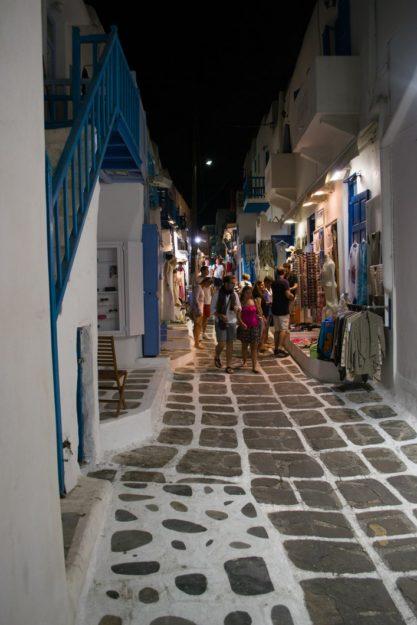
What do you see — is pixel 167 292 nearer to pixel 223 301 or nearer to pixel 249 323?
pixel 223 301

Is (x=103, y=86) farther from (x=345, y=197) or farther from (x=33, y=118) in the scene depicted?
(x=345, y=197)

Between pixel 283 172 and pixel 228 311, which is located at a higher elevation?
pixel 283 172

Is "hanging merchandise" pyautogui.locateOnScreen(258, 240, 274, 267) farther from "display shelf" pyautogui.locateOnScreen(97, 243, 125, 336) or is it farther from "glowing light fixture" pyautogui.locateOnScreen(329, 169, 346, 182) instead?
"display shelf" pyautogui.locateOnScreen(97, 243, 125, 336)

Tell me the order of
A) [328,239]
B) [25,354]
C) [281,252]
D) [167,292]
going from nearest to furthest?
[25,354] < [328,239] < [167,292] < [281,252]

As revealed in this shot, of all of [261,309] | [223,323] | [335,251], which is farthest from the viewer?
[261,309]

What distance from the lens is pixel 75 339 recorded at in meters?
4.80

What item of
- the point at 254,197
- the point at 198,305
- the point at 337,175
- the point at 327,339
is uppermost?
the point at 254,197

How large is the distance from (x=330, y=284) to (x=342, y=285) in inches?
10.1

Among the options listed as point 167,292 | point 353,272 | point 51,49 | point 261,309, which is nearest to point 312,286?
point 261,309

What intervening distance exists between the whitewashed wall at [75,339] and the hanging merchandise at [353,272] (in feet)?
17.4

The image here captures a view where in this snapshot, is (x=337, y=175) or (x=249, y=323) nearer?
→ (x=249, y=323)

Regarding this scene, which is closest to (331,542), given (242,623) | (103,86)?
(242,623)

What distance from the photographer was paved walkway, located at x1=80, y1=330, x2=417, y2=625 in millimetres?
3330

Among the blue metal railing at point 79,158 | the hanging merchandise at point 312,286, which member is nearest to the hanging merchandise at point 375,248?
the hanging merchandise at point 312,286
